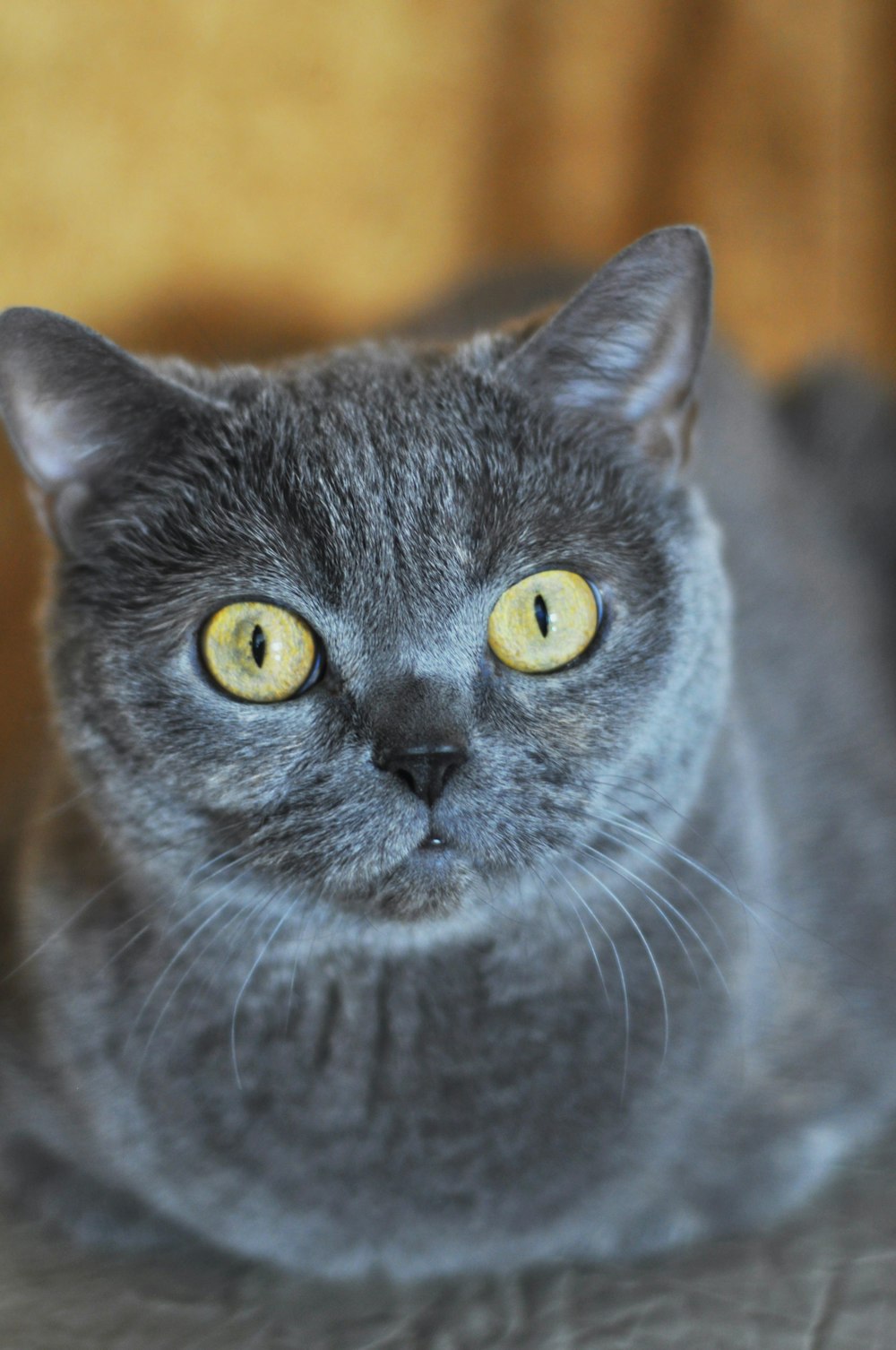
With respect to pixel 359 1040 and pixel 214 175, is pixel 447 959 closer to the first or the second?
pixel 359 1040

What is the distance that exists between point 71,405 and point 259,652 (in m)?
0.21

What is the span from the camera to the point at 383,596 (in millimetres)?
771

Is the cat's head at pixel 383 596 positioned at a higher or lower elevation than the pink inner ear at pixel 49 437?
lower

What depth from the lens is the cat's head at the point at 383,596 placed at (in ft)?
2.53

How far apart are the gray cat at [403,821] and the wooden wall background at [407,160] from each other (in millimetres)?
543

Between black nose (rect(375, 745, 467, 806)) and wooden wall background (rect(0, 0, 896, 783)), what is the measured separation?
0.84 metres

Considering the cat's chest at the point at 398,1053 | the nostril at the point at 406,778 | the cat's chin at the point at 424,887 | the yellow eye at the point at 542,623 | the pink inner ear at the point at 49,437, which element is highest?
the pink inner ear at the point at 49,437

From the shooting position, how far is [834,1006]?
3.59ft

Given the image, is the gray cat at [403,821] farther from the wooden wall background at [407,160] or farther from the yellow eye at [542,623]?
the wooden wall background at [407,160]

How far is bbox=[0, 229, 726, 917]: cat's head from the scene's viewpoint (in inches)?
30.3

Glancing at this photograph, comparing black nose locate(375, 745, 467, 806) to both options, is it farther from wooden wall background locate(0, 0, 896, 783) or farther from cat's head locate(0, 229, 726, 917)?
wooden wall background locate(0, 0, 896, 783)

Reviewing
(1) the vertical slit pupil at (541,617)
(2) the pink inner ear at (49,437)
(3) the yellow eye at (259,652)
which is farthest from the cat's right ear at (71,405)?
(1) the vertical slit pupil at (541,617)

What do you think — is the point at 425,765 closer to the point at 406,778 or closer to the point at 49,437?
the point at 406,778

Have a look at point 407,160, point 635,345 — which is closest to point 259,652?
point 635,345
